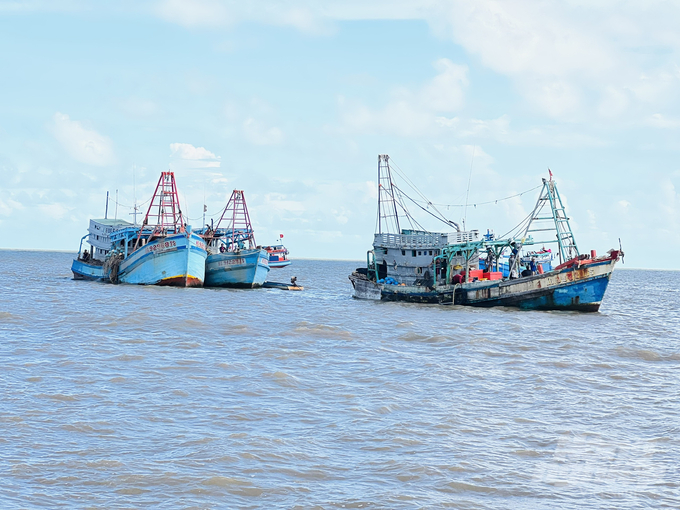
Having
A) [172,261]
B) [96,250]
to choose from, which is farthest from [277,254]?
[172,261]

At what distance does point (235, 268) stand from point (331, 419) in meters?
44.6

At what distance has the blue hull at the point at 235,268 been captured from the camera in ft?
192

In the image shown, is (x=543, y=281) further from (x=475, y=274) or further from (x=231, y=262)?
(x=231, y=262)

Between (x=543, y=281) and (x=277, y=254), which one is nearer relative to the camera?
(x=543, y=281)

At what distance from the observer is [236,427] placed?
565 inches

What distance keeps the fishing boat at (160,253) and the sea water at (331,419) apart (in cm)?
2391

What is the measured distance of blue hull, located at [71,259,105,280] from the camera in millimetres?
64875

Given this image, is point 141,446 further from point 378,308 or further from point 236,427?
point 378,308

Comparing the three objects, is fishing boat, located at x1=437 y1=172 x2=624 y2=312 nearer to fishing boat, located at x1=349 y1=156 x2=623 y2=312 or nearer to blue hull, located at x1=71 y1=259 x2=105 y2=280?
fishing boat, located at x1=349 y1=156 x2=623 y2=312

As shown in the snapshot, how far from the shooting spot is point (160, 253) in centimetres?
5416

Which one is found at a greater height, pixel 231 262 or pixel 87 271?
pixel 231 262

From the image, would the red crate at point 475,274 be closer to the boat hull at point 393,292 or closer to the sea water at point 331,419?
the boat hull at point 393,292

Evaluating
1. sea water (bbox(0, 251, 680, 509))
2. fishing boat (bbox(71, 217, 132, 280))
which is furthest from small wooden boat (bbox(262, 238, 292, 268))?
sea water (bbox(0, 251, 680, 509))

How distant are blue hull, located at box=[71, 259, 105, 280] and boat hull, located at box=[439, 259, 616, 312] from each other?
119 feet
